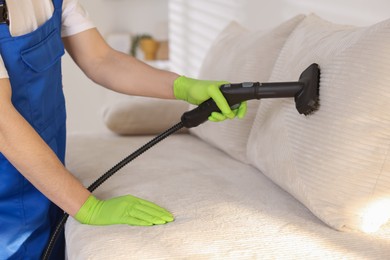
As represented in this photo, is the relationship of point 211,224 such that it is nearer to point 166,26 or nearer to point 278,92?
point 278,92

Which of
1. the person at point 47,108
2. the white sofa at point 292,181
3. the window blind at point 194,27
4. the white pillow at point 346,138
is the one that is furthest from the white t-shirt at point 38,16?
the window blind at point 194,27

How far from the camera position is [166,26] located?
472cm

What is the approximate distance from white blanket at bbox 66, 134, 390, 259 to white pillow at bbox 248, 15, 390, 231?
55 millimetres

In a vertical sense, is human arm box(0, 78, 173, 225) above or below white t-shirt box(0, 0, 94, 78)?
below

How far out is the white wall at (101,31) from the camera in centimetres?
415

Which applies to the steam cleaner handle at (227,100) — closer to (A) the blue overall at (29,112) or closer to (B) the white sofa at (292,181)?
(B) the white sofa at (292,181)

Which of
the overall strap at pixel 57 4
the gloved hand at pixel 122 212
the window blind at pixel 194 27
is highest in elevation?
the overall strap at pixel 57 4

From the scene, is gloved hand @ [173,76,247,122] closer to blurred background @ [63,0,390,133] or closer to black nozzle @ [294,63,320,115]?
black nozzle @ [294,63,320,115]

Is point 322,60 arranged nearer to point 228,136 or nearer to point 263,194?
point 263,194

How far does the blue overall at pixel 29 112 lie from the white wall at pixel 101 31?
2.32 metres

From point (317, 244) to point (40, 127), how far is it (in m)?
0.77

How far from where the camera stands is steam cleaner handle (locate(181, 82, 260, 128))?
5.27 feet

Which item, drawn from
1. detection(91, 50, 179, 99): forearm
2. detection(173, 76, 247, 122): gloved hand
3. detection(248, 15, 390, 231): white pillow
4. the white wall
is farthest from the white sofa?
the white wall

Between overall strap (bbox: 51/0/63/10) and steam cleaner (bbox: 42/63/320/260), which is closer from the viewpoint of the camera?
steam cleaner (bbox: 42/63/320/260)
